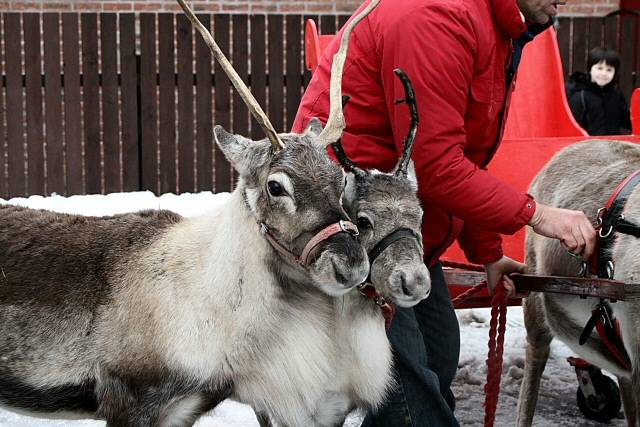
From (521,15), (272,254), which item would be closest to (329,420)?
(272,254)

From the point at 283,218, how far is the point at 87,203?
21.3 ft

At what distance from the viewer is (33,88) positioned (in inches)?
390

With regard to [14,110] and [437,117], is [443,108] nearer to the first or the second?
[437,117]

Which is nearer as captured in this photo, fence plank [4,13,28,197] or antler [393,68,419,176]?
antler [393,68,419,176]

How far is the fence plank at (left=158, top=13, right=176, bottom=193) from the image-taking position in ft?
32.9

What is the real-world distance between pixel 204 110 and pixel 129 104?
771mm

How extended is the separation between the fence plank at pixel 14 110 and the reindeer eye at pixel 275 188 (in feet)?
25.7

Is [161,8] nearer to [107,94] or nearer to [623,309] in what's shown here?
[107,94]

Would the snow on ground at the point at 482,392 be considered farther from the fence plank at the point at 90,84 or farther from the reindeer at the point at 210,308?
the fence plank at the point at 90,84

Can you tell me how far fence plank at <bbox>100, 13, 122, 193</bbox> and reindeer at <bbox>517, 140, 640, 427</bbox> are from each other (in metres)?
6.51

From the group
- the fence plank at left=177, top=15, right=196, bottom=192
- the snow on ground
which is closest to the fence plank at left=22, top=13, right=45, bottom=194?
the fence plank at left=177, top=15, right=196, bottom=192

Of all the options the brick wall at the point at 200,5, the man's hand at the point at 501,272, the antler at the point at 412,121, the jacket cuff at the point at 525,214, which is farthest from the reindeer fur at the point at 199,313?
the brick wall at the point at 200,5

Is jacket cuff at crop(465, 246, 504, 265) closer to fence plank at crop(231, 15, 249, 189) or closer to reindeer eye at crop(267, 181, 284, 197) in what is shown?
reindeer eye at crop(267, 181, 284, 197)

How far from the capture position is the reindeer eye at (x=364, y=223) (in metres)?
2.76
